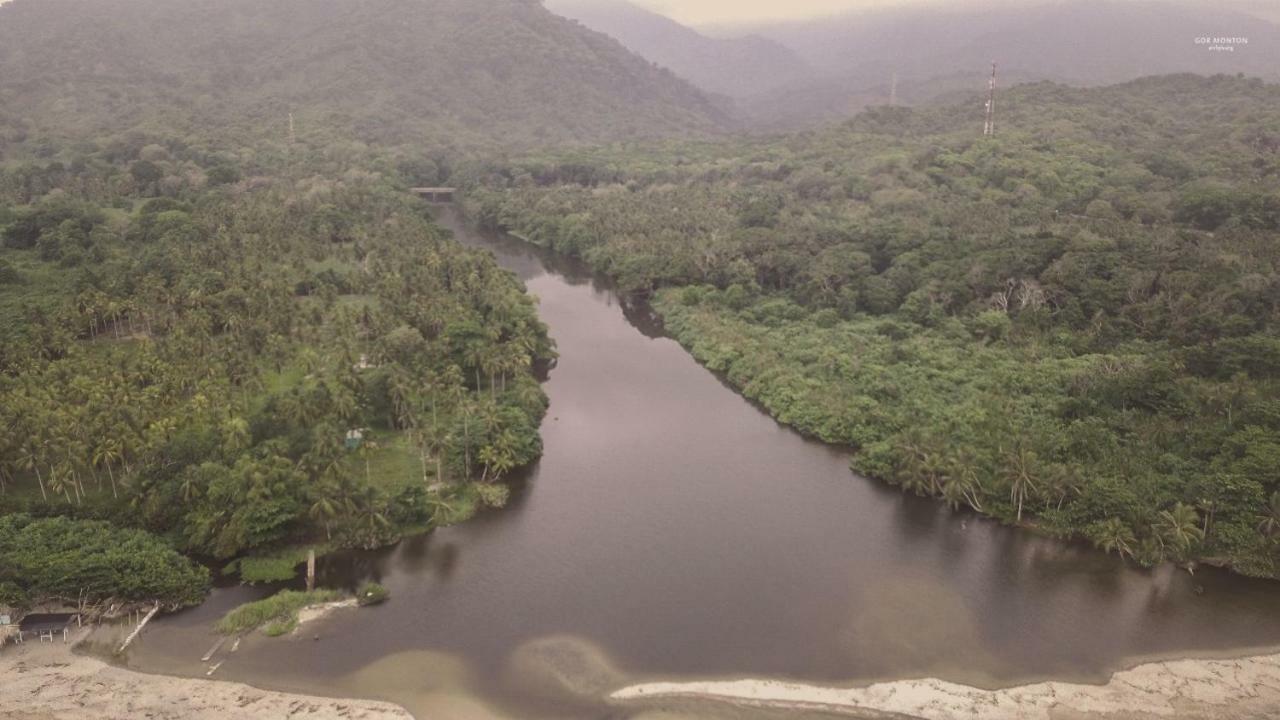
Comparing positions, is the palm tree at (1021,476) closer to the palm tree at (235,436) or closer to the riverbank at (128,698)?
the riverbank at (128,698)

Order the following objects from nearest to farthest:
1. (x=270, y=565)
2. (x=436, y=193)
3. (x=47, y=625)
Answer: (x=47, y=625) < (x=270, y=565) < (x=436, y=193)

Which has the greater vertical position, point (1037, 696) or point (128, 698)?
point (128, 698)

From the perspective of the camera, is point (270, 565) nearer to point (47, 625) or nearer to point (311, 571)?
point (311, 571)

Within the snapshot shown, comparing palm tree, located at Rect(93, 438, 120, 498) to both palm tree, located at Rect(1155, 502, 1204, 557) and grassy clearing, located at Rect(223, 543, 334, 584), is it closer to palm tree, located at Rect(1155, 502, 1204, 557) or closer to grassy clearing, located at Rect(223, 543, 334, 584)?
grassy clearing, located at Rect(223, 543, 334, 584)

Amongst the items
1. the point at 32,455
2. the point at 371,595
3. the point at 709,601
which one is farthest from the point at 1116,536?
the point at 32,455

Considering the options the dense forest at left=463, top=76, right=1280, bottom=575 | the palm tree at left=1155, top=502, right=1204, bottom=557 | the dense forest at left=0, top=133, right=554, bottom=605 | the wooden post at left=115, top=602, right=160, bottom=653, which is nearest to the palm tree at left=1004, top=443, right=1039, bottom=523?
the dense forest at left=463, top=76, right=1280, bottom=575

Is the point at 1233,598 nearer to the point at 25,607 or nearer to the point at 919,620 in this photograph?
the point at 919,620

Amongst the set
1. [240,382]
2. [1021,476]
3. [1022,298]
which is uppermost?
[1022,298]
